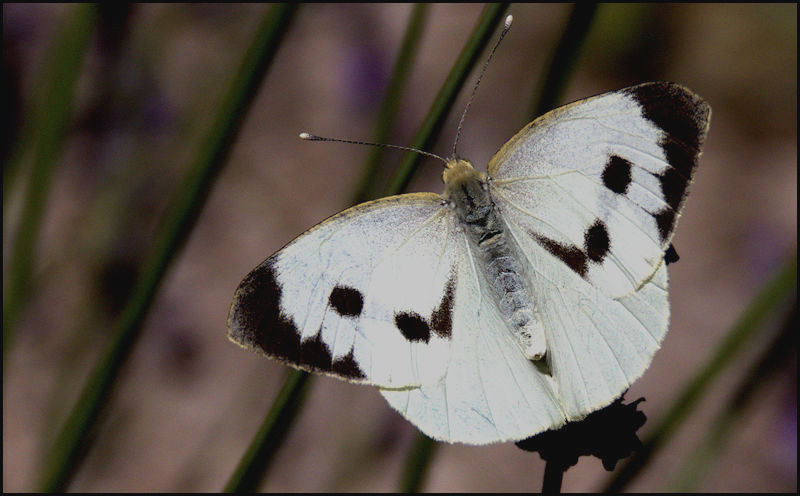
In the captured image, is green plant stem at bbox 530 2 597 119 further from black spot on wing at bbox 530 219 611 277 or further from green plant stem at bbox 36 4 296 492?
green plant stem at bbox 36 4 296 492

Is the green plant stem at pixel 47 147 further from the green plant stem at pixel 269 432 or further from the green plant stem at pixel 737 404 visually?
the green plant stem at pixel 737 404

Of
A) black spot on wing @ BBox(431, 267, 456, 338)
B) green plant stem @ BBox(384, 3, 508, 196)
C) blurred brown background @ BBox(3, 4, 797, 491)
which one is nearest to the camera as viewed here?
green plant stem @ BBox(384, 3, 508, 196)

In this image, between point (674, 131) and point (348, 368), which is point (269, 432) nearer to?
point (348, 368)

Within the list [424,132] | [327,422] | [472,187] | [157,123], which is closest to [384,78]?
[157,123]

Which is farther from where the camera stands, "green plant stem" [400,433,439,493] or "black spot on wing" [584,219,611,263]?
"green plant stem" [400,433,439,493]

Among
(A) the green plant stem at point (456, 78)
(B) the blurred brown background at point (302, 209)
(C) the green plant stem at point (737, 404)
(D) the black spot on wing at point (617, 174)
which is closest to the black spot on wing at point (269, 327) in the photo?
(A) the green plant stem at point (456, 78)

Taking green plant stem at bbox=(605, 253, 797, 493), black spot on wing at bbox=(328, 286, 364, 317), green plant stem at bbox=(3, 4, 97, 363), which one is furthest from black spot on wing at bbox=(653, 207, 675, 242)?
green plant stem at bbox=(3, 4, 97, 363)

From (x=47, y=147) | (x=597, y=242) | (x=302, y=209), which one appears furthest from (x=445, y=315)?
(x=302, y=209)
